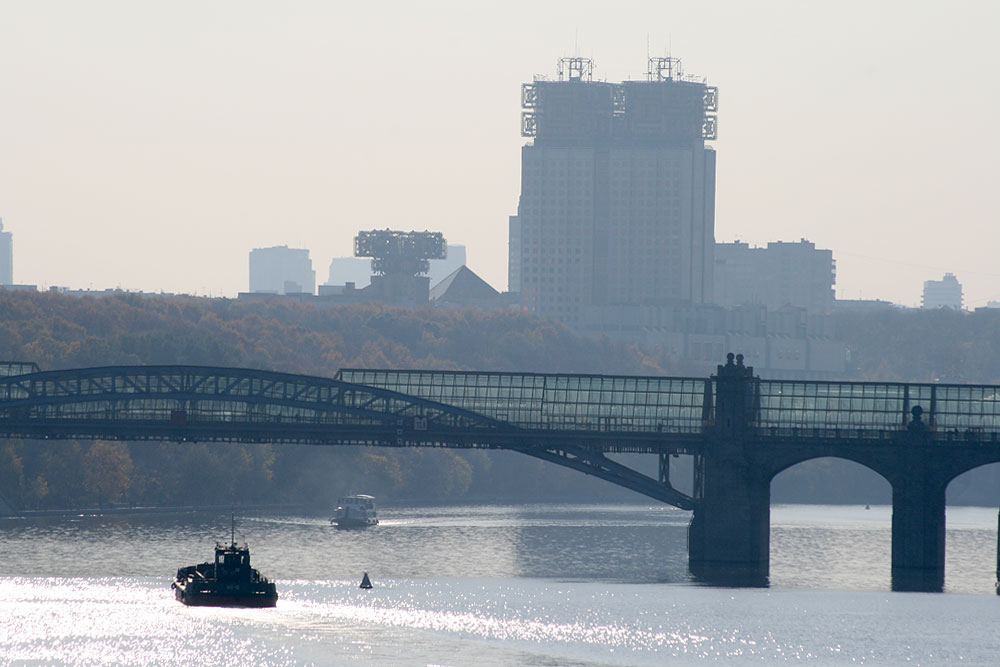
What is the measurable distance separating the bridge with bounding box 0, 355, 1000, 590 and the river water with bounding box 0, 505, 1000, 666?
4.06 meters

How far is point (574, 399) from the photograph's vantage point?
552 feet

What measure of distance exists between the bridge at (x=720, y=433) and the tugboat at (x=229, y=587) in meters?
22.2

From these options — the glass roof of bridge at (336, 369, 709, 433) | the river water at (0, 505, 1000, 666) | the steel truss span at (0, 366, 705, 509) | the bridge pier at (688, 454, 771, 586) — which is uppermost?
the glass roof of bridge at (336, 369, 709, 433)

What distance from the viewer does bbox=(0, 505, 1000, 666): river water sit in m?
115

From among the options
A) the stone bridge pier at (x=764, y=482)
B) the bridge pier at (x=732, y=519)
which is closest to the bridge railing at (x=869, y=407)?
the stone bridge pier at (x=764, y=482)

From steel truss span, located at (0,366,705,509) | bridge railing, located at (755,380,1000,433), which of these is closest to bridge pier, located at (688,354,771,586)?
steel truss span, located at (0,366,705,509)

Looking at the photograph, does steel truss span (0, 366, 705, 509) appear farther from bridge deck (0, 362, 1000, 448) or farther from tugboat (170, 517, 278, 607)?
tugboat (170, 517, 278, 607)

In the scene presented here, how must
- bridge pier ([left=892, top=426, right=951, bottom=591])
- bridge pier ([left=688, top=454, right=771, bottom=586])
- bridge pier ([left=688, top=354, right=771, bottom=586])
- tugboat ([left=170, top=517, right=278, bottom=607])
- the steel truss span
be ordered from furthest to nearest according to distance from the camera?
1. the steel truss span
2. bridge pier ([left=688, top=354, right=771, bottom=586])
3. bridge pier ([left=688, top=454, right=771, bottom=586])
4. bridge pier ([left=892, top=426, right=951, bottom=591])
5. tugboat ([left=170, top=517, right=278, bottom=607])

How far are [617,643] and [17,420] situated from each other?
5594cm

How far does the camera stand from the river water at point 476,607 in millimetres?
114688

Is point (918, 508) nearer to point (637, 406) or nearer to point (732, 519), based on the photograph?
Answer: point (732, 519)

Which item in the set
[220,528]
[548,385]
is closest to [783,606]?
[548,385]

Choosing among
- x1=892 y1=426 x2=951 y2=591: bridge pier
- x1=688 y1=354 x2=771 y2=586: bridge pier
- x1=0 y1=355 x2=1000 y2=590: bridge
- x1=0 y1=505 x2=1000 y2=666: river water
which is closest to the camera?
x1=0 y1=505 x2=1000 y2=666: river water

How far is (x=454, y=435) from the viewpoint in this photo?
15550cm
